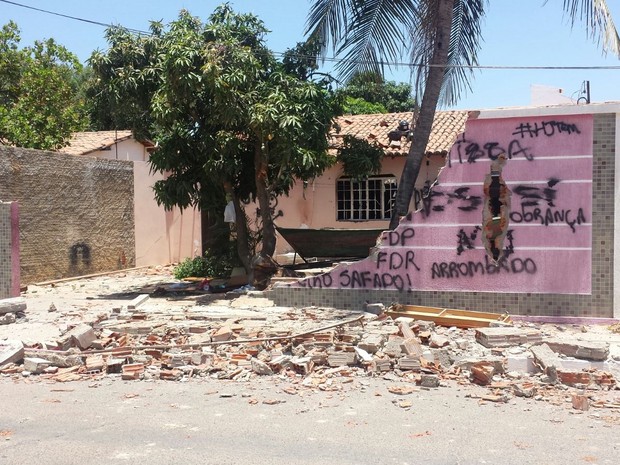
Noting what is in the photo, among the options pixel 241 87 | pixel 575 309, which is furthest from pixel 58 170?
pixel 575 309

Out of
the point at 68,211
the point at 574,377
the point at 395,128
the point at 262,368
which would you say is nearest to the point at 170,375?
the point at 262,368

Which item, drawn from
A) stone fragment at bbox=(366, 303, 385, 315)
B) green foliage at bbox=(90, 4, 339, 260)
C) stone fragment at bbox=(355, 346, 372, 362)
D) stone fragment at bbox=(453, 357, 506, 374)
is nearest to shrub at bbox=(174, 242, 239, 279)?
green foliage at bbox=(90, 4, 339, 260)

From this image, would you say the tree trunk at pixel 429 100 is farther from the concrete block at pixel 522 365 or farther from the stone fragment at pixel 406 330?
the concrete block at pixel 522 365

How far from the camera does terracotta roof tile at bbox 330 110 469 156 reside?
18062mm

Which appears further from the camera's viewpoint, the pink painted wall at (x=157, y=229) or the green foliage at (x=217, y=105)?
the pink painted wall at (x=157, y=229)

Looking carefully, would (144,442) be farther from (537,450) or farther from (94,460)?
(537,450)

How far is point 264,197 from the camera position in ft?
→ 43.5

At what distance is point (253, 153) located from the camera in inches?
536

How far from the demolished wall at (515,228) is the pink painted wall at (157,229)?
387 inches

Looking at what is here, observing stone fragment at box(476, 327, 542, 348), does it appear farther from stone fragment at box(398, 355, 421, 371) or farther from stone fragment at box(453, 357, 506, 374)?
stone fragment at box(398, 355, 421, 371)

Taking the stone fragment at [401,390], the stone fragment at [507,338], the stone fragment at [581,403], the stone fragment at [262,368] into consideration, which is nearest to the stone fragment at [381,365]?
the stone fragment at [401,390]

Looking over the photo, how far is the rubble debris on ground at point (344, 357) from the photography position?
6.56 m

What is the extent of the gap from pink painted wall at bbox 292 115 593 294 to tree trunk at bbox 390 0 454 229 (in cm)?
150

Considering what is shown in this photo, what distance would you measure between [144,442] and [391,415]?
80.9 inches
